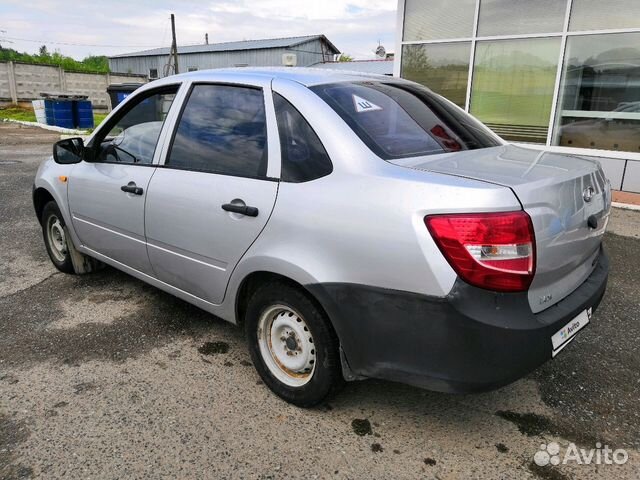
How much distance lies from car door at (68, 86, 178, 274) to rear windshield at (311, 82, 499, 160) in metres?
1.28

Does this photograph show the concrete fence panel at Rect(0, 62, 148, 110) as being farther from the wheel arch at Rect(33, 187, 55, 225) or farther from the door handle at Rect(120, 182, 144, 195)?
the door handle at Rect(120, 182, 144, 195)

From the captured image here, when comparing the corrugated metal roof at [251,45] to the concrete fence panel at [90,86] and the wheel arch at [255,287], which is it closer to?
the concrete fence panel at [90,86]

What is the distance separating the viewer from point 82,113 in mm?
18703

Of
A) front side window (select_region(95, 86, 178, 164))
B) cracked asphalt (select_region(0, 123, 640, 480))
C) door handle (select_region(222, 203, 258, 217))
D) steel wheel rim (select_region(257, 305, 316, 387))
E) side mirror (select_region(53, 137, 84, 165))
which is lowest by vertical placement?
cracked asphalt (select_region(0, 123, 640, 480))

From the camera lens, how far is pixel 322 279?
87.8 inches

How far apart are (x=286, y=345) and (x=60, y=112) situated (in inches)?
753

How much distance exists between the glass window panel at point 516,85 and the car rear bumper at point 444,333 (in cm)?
707

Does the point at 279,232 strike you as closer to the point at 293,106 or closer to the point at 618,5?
the point at 293,106

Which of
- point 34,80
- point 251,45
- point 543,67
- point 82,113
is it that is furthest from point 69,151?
point 251,45

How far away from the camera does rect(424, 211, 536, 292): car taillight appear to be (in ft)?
6.27

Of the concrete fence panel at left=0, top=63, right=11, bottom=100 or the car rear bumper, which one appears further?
the concrete fence panel at left=0, top=63, right=11, bottom=100

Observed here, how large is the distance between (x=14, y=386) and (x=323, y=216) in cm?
203

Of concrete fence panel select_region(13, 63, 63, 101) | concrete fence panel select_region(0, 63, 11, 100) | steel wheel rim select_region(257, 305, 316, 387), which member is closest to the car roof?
steel wheel rim select_region(257, 305, 316, 387)

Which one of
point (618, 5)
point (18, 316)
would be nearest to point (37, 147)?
point (18, 316)
